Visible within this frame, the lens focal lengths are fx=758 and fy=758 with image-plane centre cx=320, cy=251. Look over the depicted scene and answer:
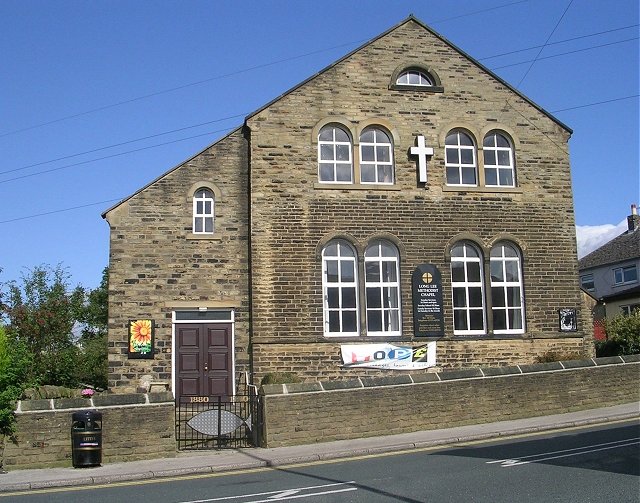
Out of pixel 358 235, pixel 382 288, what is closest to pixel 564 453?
pixel 382 288

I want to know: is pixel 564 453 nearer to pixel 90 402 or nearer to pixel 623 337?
pixel 90 402

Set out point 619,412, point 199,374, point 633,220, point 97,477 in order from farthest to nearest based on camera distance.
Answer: point 633,220 < point 199,374 < point 619,412 < point 97,477

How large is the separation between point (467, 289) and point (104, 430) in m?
11.4

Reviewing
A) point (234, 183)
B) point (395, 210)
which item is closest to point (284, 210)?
point (234, 183)

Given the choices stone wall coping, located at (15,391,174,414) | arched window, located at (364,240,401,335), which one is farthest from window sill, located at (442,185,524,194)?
stone wall coping, located at (15,391,174,414)

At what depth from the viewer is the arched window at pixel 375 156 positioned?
72.3 ft

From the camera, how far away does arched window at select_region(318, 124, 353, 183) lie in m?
21.8

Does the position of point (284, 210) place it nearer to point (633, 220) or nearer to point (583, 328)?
point (583, 328)

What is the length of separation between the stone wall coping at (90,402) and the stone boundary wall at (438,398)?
2290mm

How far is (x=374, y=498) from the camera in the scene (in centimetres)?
971

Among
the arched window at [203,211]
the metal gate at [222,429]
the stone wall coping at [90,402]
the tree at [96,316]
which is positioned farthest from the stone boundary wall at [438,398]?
the tree at [96,316]

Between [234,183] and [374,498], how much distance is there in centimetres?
1339

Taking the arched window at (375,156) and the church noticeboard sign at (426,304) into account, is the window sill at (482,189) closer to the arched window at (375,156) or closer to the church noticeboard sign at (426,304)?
the arched window at (375,156)

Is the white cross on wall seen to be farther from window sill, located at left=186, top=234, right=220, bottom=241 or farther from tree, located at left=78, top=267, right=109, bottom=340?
tree, located at left=78, top=267, right=109, bottom=340
